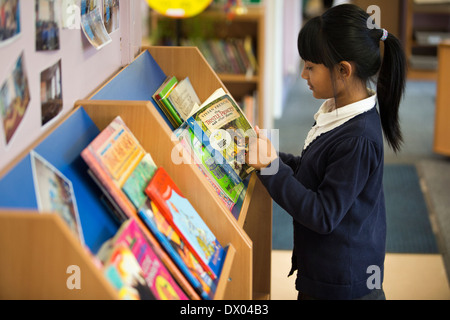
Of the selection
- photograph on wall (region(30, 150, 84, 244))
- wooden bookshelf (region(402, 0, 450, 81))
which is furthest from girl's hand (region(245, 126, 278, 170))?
wooden bookshelf (region(402, 0, 450, 81))

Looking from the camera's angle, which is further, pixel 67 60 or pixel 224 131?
pixel 224 131

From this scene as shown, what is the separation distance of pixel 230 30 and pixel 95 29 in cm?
308

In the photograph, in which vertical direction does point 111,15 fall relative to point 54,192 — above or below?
above

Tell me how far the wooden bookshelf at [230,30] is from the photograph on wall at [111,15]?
265 cm

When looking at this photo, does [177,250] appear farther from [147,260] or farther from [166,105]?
[166,105]

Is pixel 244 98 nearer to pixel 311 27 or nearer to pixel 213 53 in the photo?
pixel 213 53

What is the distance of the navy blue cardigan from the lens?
136 centimetres

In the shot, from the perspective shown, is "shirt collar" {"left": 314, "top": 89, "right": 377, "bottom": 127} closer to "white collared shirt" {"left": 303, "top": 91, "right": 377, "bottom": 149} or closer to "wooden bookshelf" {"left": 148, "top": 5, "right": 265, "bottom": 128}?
"white collared shirt" {"left": 303, "top": 91, "right": 377, "bottom": 149}

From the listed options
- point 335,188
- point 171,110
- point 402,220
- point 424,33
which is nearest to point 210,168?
point 171,110

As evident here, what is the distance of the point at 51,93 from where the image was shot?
1176 millimetres

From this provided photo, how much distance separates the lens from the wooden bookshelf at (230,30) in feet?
14.1

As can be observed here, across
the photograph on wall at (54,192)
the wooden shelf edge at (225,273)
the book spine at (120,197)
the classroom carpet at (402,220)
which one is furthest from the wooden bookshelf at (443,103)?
the photograph on wall at (54,192)

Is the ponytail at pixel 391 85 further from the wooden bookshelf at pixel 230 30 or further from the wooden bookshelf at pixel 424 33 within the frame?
the wooden bookshelf at pixel 424 33

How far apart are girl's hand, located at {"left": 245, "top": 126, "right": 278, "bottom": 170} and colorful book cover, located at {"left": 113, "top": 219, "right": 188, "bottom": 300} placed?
0.47 metres
